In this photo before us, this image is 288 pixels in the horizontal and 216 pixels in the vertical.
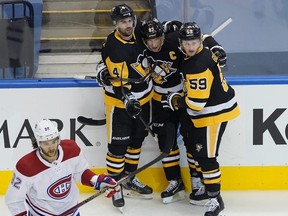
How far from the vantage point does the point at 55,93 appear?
12.4 ft

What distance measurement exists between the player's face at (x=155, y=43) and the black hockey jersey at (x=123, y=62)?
0.07 meters

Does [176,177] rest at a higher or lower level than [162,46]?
lower

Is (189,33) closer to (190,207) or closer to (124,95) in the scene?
(124,95)

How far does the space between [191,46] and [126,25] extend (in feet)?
1.14

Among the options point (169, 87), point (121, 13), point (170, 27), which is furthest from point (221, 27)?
point (121, 13)

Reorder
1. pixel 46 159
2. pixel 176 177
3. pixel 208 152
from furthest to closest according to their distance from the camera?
pixel 176 177, pixel 208 152, pixel 46 159

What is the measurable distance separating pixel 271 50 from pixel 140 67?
934 millimetres

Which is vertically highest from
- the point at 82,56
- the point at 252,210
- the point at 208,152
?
the point at 82,56

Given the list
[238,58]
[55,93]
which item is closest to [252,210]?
[238,58]

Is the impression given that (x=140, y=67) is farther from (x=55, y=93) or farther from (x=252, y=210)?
(x=252, y=210)

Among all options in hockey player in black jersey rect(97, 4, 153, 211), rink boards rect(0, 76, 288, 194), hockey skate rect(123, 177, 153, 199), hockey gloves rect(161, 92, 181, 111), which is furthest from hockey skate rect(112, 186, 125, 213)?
hockey gloves rect(161, 92, 181, 111)

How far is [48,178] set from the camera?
8.75 feet

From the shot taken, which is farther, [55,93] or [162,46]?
[55,93]

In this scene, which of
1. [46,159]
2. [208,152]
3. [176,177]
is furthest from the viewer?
[176,177]
